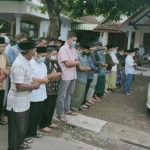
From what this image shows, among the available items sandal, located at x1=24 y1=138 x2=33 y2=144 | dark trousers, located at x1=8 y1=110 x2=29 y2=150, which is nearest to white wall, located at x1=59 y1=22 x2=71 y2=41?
sandal, located at x1=24 y1=138 x2=33 y2=144

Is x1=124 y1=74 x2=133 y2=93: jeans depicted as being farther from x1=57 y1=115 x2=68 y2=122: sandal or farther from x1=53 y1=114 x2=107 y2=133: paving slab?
x1=57 y1=115 x2=68 y2=122: sandal

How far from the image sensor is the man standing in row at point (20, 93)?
3.02 meters

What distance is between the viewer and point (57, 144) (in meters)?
3.88

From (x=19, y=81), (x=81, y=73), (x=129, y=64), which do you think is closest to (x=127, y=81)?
(x=129, y=64)

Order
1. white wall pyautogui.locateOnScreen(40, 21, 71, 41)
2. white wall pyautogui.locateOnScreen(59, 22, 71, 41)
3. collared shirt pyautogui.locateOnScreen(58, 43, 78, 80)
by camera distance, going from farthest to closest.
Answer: white wall pyautogui.locateOnScreen(59, 22, 71, 41) < white wall pyautogui.locateOnScreen(40, 21, 71, 41) < collared shirt pyautogui.locateOnScreen(58, 43, 78, 80)

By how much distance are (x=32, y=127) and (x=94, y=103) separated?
2954mm

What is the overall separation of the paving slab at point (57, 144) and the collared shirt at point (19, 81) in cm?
86

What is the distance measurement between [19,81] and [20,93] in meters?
0.21

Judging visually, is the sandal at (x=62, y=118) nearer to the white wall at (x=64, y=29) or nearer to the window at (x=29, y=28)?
the window at (x=29, y=28)

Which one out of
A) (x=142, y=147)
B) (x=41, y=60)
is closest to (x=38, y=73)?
(x=41, y=60)

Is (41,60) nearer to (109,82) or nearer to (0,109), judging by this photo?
(0,109)

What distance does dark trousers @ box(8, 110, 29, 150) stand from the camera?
3172mm

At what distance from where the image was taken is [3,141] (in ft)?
12.4

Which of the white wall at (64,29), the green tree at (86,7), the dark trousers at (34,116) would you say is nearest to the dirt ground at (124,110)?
the dark trousers at (34,116)
